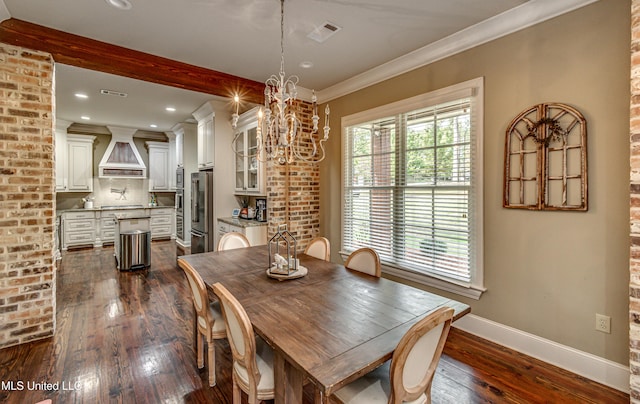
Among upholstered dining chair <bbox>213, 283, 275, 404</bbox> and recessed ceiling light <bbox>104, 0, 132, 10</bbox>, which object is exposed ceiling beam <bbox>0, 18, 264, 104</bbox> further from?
upholstered dining chair <bbox>213, 283, 275, 404</bbox>

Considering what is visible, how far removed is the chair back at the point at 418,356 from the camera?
1143 mm

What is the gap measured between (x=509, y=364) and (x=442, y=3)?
9.24 feet

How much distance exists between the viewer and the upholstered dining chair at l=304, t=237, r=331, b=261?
2860mm

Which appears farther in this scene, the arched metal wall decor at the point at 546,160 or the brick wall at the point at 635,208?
the arched metal wall decor at the point at 546,160

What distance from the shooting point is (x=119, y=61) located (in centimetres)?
296

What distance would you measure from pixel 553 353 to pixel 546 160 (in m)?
1.47

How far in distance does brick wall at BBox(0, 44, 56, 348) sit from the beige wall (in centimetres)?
382

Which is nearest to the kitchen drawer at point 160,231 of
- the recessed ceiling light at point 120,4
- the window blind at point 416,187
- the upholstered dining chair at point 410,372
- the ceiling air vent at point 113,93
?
the ceiling air vent at point 113,93

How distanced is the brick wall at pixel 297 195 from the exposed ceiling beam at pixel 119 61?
98 centimetres

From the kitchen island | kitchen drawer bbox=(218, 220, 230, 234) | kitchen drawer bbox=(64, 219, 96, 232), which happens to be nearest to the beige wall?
kitchen drawer bbox=(218, 220, 230, 234)

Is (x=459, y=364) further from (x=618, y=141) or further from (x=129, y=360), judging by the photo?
(x=129, y=360)

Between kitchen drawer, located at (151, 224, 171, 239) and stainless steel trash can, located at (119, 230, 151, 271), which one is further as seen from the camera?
kitchen drawer, located at (151, 224, 171, 239)

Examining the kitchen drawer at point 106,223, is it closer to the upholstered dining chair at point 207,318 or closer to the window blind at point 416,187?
the window blind at point 416,187

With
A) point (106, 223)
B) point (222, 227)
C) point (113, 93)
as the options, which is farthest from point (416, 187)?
point (106, 223)
